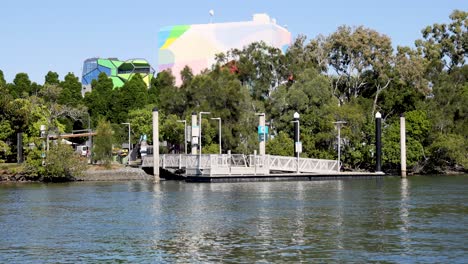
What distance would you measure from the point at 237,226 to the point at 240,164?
37305mm

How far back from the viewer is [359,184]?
2736 inches

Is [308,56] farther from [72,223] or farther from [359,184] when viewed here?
[72,223]

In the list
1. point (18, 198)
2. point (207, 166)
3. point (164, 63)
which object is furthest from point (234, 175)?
point (164, 63)

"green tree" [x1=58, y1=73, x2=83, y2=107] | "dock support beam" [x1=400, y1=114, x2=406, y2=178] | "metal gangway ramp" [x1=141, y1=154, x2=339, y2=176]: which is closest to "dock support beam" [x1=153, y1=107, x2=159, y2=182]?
"metal gangway ramp" [x1=141, y1=154, x2=339, y2=176]

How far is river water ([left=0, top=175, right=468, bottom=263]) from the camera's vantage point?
29.2m

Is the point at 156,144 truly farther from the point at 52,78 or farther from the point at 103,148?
the point at 52,78

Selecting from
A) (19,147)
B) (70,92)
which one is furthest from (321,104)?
(70,92)

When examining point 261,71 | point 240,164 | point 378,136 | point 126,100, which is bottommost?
point 240,164

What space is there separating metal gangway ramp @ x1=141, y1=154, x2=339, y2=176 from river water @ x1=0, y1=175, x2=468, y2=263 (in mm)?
10306

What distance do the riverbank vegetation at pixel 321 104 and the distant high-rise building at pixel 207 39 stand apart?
2118 inches

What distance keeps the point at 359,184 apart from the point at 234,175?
10.2 meters

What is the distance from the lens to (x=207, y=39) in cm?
16162

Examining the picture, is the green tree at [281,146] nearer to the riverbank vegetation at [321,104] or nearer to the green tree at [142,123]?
the riverbank vegetation at [321,104]

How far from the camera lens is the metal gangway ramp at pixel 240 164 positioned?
71.6 metres
